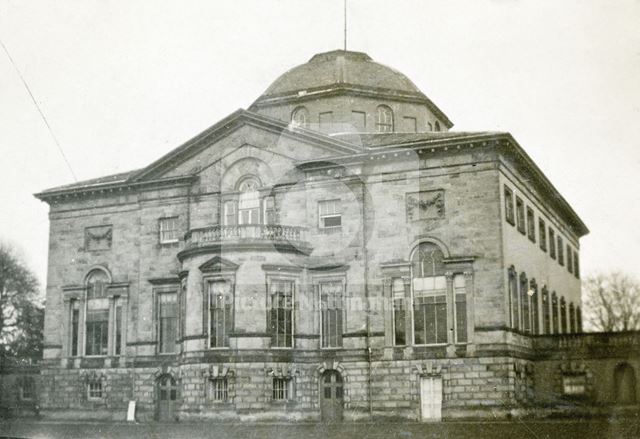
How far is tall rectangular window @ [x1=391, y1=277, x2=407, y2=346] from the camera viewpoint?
3481cm

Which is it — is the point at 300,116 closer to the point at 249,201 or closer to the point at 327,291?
the point at 249,201

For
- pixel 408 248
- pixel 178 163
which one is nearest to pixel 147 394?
pixel 178 163

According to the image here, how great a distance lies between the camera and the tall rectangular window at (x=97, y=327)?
134 ft

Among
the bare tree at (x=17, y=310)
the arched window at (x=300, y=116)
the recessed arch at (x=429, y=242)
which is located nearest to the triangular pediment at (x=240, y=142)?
the recessed arch at (x=429, y=242)

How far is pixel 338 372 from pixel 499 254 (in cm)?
829

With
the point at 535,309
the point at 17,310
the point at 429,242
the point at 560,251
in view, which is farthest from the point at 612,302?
the point at 17,310

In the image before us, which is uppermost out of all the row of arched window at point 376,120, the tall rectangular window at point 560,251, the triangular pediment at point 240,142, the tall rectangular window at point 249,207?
the row of arched window at point 376,120

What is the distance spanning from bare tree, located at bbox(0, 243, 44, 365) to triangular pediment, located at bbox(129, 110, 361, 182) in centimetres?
2915

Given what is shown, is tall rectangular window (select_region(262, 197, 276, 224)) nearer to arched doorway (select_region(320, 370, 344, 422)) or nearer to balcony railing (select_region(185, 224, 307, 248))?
balcony railing (select_region(185, 224, 307, 248))

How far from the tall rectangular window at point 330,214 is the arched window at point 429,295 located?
3745mm

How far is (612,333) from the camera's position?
3512cm

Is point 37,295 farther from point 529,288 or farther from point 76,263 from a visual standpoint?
point 529,288

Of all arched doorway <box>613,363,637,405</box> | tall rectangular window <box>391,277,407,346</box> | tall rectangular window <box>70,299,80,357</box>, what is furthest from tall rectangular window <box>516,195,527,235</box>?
tall rectangular window <box>70,299,80,357</box>

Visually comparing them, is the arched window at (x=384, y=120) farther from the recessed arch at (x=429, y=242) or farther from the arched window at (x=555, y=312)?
the arched window at (x=555, y=312)
